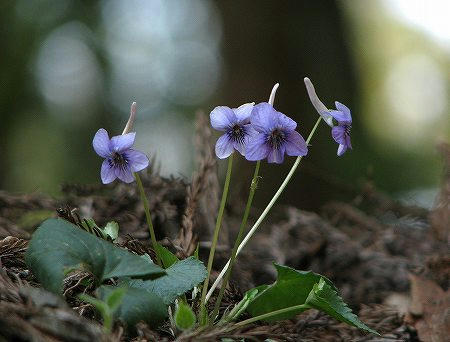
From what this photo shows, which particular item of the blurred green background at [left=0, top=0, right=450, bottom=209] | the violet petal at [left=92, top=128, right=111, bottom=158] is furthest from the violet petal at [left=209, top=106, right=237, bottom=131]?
the blurred green background at [left=0, top=0, right=450, bottom=209]

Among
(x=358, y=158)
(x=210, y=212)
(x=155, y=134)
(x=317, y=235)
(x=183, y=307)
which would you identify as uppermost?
(x=183, y=307)

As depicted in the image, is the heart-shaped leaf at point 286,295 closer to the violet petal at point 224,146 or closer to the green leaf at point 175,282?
the green leaf at point 175,282

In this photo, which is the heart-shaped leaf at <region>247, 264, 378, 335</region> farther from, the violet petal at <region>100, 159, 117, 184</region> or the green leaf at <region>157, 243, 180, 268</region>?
the violet petal at <region>100, 159, 117, 184</region>

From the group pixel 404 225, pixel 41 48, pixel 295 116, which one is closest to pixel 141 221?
pixel 404 225

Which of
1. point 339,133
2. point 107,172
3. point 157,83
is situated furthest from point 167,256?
point 157,83

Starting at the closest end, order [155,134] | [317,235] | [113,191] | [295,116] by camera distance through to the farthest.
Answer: [113,191], [317,235], [295,116], [155,134]

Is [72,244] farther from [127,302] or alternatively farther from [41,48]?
[41,48]
